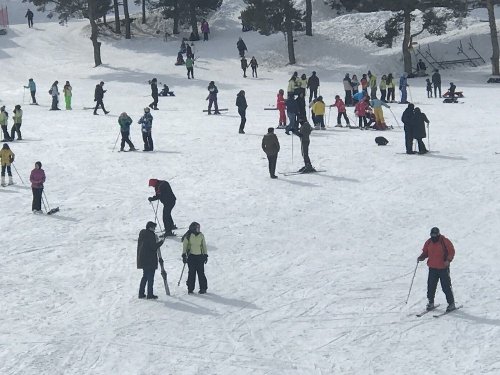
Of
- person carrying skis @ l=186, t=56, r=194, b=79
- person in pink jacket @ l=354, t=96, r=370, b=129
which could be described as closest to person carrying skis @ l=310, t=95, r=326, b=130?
person in pink jacket @ l=354, t=96, r=370, b=129

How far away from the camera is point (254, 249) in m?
18.8

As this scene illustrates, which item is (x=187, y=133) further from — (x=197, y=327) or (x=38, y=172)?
(x=197, y=327)

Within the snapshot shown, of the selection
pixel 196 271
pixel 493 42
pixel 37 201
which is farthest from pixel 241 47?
pixel 196 271

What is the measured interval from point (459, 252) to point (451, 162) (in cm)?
726

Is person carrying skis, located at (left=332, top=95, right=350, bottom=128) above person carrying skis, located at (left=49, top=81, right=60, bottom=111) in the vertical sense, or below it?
below

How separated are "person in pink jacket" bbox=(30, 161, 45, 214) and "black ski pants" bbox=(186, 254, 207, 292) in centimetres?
704

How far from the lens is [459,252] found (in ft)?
58.6

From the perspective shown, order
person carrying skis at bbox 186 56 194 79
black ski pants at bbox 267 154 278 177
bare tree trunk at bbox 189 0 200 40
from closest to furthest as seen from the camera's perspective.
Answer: black ski pants at bbox 267 154 278 177 → person carrying skis at bbox 186 56 194 79 → bare tree trunk at bbox 189 0 200 40

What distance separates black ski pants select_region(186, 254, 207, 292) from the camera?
15977 mm

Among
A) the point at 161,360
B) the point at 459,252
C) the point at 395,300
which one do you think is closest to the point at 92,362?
the point at 161,360

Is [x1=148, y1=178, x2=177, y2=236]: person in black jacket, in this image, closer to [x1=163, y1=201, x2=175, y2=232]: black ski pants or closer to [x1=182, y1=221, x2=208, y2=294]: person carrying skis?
[x1=163, y1=201, x2=175, y2=232]: black ski pants

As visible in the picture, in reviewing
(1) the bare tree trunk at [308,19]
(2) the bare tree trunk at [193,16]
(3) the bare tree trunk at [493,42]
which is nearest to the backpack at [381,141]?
(3) the bare tree trunk at [493,42]

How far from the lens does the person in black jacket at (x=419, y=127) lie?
25.2 m

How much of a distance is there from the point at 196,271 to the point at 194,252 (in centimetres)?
48
